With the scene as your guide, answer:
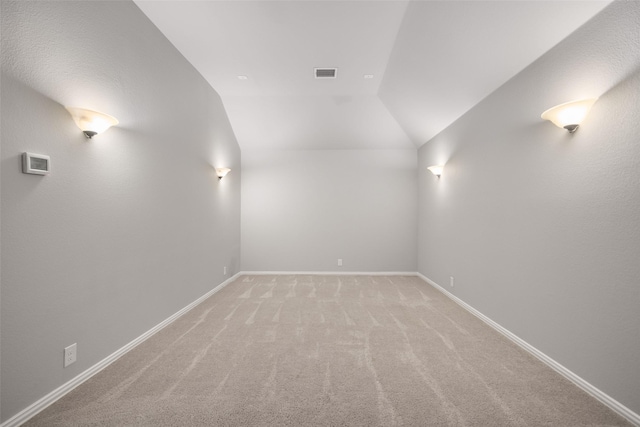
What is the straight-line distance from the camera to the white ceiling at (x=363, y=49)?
7.47 ft

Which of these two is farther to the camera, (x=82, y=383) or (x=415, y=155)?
(x=415, y=155)

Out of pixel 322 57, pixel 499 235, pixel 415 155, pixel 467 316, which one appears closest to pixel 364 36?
pixel 322 57

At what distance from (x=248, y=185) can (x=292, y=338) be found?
12.2 ft

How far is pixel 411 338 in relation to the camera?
268 cm

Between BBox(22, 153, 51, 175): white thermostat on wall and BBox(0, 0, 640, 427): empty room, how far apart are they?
40mm

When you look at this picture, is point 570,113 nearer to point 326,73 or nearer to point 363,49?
point 363,49

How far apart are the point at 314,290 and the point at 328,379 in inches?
96.2

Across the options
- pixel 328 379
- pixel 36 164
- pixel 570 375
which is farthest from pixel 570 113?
pixel 36 164

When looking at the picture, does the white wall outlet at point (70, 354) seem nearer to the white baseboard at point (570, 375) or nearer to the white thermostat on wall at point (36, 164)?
the white thermostat on wall at point (36, 164)

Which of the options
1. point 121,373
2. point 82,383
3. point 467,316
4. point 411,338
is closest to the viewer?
point 82,383

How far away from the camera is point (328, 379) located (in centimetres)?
200

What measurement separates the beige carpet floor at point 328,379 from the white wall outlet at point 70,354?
0.21m

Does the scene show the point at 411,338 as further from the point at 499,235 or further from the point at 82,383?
the point at 82,383

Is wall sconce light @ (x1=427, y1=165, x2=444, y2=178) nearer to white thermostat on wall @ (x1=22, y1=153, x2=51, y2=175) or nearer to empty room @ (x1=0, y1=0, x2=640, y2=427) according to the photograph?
empty room @ (x1=0, y1=0, x2=640, y2=427)
